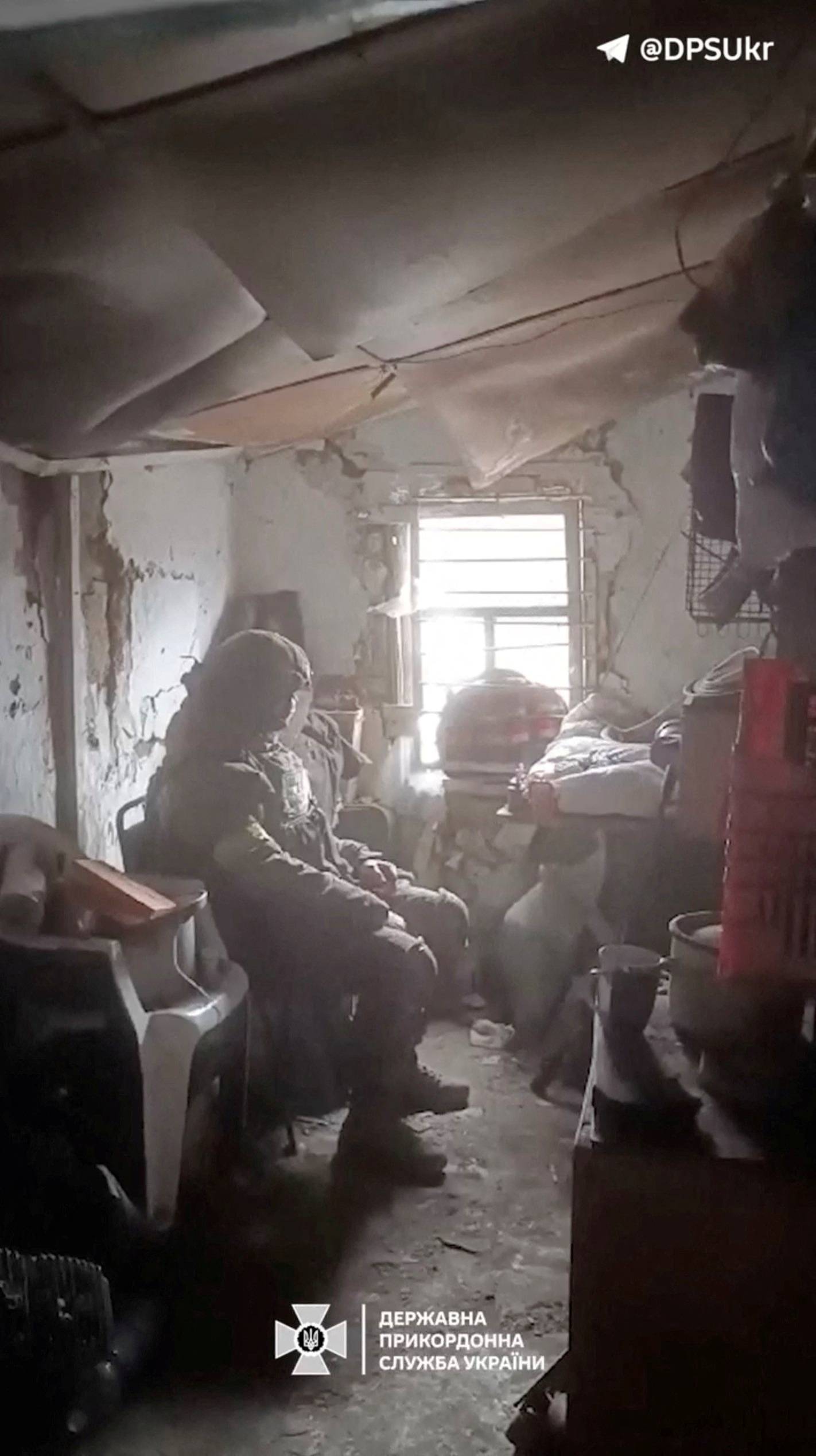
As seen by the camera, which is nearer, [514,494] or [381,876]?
[514,494]

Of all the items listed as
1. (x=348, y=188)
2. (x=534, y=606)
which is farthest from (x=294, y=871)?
(x=348, y=188)

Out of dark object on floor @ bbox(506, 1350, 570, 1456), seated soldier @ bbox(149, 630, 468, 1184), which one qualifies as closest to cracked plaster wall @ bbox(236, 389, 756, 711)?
seated soldier @ bbox(149, 630, 468, 1184)

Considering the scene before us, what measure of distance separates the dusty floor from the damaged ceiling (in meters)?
0.89

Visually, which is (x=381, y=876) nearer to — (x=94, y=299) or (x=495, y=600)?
(x=495, y=600)

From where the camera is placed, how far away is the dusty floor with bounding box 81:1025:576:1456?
107 centimetres

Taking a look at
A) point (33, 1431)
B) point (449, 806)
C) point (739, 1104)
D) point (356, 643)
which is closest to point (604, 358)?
point (356, 643)

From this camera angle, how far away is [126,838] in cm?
143

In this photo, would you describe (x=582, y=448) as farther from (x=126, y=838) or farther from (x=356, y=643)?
(x=126, y=838)

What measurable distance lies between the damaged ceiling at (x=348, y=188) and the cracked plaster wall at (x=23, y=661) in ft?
0.36

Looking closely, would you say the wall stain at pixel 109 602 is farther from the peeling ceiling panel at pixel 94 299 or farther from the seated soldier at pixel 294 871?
the peeling ceiling panel at pixel 94 299

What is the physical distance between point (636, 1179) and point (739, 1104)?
10 centimetres

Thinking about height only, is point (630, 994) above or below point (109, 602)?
below

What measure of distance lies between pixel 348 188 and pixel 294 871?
0.93m

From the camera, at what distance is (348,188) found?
33.3 inches
